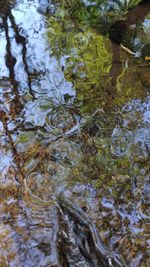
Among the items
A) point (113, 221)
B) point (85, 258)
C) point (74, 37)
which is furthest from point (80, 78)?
point (85, 258)

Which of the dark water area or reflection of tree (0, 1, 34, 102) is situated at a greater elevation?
reflection of tree (0, 1, 34, 102)

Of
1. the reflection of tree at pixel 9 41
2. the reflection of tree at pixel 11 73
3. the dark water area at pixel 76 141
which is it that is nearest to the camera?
the dark water area at pixel 76 141

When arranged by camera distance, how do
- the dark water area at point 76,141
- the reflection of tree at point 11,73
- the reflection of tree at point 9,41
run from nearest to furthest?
the dark water area at point 76,141
the reflection of tree at point 11,73
the reflection of tree at point 9,41

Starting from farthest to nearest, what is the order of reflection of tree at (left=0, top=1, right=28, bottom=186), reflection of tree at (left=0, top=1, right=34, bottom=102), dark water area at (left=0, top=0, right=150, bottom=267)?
1. reflection of tree at (left=0, top=1, right=34, bottom=102)
2. reflection of tree at (left=0, top=1, right=28, bottom=186)
3. dark water area at (left=0, top=0, right=150, bottom=267)

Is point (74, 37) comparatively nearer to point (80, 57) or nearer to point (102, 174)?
point (80, 57)

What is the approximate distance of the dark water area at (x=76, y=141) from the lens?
342 centimetres

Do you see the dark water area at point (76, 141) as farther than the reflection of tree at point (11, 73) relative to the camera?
No

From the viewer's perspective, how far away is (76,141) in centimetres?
466

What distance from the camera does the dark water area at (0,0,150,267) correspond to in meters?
3.42

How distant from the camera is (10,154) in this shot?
14.8 ft

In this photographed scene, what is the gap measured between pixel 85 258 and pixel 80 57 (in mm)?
4244

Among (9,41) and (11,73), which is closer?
(11,73)

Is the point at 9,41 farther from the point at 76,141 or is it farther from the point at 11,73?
the point at 76,141

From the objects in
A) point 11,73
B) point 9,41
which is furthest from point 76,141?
point 9,41
